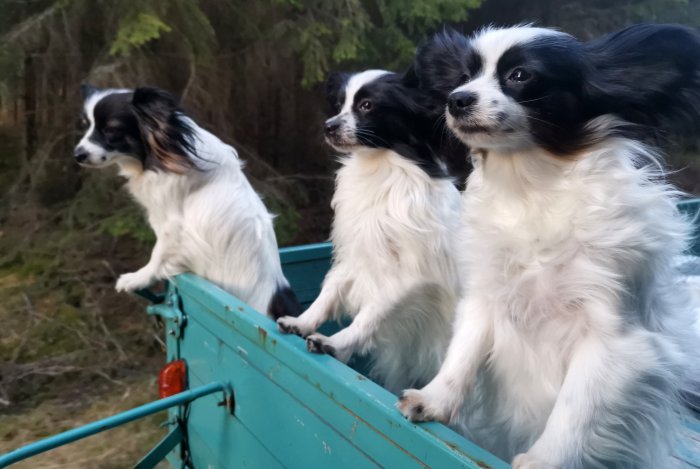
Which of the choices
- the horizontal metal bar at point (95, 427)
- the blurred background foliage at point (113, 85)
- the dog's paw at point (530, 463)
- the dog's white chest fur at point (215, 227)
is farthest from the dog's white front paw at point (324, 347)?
the blurred background foliage at point (113, 85)

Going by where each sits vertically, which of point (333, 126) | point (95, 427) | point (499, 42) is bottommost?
point (95, 427)

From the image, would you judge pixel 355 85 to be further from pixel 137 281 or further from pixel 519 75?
pixel 137 281

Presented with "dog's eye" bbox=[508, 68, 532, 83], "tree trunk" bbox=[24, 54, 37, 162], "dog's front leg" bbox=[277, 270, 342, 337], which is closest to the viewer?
"dog's eye" bbox=[508, 68, 532, 83]

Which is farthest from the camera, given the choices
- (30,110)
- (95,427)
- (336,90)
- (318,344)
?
(30,110)

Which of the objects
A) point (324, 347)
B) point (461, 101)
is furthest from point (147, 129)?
point (461, 101)

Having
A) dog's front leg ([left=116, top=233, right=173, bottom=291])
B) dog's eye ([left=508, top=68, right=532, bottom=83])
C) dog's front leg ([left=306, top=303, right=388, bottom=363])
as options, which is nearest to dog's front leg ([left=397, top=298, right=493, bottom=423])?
dog's front leg ([left=306, top=303, right=388, bottom=363])

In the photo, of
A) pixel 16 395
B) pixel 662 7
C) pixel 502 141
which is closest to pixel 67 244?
pixel 16 395

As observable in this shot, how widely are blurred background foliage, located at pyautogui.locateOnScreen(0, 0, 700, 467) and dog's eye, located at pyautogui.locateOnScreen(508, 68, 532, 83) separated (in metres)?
2.89

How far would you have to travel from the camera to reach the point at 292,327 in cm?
187

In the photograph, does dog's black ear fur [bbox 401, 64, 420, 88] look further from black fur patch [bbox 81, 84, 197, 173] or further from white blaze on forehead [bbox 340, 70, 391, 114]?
black fur patch [bbox 81, 84, 197, 173]

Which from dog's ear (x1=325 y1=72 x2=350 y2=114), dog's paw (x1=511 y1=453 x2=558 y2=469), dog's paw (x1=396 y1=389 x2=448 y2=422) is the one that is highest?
dog's ear (x1=325 y1=72 x2=350 y2=114)

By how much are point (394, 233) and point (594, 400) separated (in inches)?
38.0

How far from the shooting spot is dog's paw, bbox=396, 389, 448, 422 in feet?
3.99

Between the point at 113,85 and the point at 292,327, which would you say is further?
the point at 113,85
